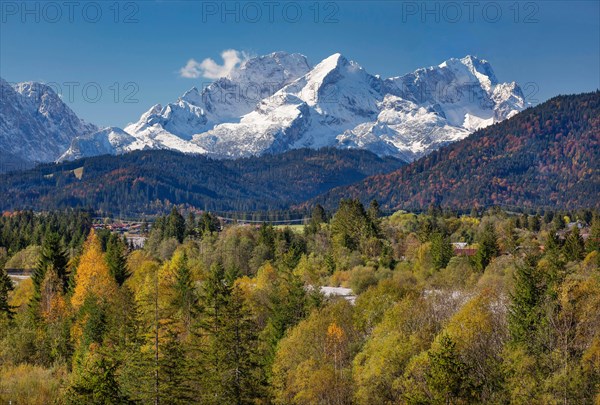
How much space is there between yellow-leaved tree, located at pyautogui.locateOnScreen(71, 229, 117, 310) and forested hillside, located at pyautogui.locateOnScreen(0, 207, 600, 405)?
378mm

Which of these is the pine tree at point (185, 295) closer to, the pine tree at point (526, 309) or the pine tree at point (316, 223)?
the pine tree at point (526, 309)

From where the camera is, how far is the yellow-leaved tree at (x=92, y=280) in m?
118

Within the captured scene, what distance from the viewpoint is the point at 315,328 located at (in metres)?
85.1

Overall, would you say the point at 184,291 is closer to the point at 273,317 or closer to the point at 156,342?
the point at 273,317

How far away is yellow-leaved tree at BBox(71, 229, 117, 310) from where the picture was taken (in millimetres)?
118375

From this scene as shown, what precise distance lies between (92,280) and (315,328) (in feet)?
174

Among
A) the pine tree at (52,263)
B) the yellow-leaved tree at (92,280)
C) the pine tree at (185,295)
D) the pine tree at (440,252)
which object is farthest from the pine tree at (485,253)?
the pine tree at (52,263)

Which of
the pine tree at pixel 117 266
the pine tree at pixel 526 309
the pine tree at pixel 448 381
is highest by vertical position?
the pine tree at pixel 117 266

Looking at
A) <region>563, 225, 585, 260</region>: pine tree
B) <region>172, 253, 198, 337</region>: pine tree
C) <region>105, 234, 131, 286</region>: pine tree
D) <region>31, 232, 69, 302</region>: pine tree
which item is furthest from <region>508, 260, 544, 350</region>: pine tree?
<region>31, 232, 69, 302</region>: pine tree

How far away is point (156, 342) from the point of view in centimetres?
6419

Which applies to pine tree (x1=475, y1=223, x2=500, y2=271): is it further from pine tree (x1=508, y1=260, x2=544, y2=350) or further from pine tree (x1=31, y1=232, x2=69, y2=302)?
pine tree (x1=31, y1=232, x2=69, y2=302)

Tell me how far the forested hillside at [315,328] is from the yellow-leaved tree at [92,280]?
1.24ft

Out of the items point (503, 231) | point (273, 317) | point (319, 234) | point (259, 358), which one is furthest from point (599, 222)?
point (259, 358)

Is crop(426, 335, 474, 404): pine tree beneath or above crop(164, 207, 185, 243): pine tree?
beneath
